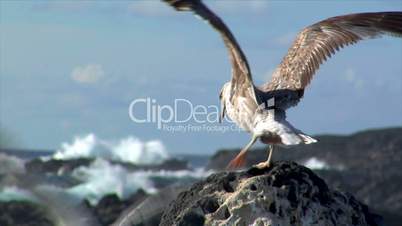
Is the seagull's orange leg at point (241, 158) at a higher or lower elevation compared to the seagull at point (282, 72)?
lower

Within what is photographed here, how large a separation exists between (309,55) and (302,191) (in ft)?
10.3

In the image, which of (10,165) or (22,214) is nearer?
(22,214)

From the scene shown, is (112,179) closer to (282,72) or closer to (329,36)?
(329,36)

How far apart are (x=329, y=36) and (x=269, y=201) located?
3421 mm

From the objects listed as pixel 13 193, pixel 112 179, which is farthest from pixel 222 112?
pixel 112 179

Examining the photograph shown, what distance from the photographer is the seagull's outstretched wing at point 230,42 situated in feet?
36.4

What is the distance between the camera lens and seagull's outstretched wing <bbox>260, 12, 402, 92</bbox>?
42.0 feet

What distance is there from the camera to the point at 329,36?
13.1m

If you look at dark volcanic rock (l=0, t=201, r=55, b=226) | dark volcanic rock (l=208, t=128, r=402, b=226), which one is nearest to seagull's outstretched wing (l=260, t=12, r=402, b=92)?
dark volcanic rock (l=0, t=201, r=55, b=226)

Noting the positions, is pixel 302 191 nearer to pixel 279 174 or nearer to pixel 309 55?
pixel 279 174

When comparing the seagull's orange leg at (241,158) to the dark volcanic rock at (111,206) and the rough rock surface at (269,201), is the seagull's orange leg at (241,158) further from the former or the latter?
the dark volcanic rock at (111,206)

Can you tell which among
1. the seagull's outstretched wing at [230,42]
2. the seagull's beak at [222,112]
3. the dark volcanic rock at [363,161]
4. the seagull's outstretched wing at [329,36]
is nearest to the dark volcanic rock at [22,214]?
the dark volcanic rock at [363,161]

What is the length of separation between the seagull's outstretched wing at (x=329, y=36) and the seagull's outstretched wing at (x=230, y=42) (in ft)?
3.62

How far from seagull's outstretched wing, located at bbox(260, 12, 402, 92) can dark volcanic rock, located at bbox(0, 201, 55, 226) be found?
6580 millimetres
